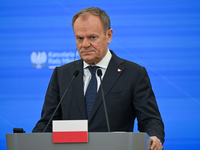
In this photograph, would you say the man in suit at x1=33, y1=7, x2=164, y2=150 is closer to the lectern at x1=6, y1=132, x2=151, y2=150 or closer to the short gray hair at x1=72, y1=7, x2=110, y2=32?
the short gray hair at x1=72, y1=7, x2=110, y2=32

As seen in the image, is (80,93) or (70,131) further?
(80,93)

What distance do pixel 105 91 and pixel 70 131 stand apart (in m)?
0.75

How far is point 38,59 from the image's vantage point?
3666 mm

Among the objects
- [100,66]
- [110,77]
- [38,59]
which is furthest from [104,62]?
[38,59]

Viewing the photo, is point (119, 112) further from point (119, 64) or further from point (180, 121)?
point (180, 121)

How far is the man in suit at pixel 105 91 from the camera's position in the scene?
7.04 ft

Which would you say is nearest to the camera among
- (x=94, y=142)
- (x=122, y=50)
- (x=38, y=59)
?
(x=94, y=142)

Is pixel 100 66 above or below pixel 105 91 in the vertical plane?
above

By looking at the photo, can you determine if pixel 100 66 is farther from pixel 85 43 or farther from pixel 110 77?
pixel 85 43

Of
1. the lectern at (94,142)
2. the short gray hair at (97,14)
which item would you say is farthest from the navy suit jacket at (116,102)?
the lectern at (94,142)

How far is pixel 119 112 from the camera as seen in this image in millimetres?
2168

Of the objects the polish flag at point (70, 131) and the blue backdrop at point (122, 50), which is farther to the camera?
the blue backdrop at point (122, 50)

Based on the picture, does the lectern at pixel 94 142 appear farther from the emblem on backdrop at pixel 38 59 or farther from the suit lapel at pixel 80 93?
the emblem on backdrop at pixel 38 59

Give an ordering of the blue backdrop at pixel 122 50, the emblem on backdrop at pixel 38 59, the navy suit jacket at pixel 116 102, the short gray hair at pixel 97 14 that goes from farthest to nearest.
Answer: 1. the emblem on backdrop at pixel 38 59
2. the blue backdrop at pixel 122 50
3. the short gray hair at pixel 97 14
4. the navy suit jacket at pixel 116 102
